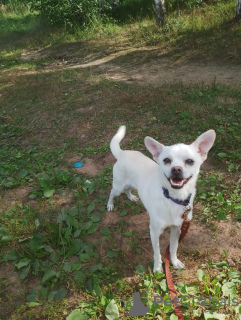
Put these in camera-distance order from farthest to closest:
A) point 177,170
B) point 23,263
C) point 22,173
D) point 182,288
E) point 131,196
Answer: point 22,173 → point 131,196 → point 23,263 → point 182,288 → point 177,170

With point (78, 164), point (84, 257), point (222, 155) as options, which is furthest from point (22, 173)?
point (222, 155)

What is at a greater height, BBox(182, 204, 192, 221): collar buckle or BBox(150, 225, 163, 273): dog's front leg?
BBox(182, 204, 192, 221): collar buckle

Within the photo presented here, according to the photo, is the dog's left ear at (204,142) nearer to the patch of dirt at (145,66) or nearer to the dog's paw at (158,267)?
the dog's paw at (158,267)

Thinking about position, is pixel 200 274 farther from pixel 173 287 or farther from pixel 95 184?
pixel 95 184

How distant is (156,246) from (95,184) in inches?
61.8

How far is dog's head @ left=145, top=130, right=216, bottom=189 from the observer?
200 cm

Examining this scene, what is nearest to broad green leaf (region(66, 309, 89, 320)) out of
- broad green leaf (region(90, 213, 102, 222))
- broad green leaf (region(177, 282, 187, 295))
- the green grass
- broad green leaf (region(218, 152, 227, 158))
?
the green grass

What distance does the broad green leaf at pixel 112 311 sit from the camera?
2174mm

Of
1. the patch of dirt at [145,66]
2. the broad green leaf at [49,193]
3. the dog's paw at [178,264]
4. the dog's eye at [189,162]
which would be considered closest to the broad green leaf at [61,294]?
the dog's paw at [178,264]

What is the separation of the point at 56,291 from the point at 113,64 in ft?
22.8

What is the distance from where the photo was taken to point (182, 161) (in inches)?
81.9

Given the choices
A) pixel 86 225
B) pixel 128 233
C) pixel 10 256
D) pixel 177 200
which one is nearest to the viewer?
pixel 177 200

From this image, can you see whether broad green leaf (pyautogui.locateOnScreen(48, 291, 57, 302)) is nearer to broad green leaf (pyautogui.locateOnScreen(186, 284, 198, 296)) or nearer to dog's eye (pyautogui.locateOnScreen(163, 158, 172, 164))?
broad green leaf (pyautogui.locateOnScreen(186, 284, 198, 296))

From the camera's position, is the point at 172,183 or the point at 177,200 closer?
the point at 172,183
